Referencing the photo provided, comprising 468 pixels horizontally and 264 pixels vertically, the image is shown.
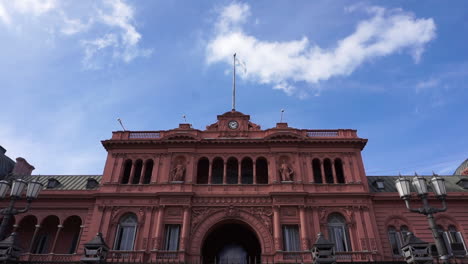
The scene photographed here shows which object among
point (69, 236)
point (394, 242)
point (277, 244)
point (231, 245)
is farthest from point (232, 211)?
point (69, 236)

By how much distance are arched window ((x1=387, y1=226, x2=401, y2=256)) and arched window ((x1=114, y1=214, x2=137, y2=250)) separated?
21845 millimetres

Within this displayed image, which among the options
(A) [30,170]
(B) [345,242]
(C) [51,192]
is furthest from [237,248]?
(A) [30,170]

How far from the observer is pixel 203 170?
3284 cm

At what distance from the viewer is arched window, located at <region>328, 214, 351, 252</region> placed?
27.1m

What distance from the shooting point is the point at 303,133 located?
108 ft

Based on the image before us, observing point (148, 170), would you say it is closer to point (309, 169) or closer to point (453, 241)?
point (309, 169)

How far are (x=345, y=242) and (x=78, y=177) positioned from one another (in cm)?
2830

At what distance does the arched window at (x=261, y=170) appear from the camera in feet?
107

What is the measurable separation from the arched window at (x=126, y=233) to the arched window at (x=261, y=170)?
39.9 feet

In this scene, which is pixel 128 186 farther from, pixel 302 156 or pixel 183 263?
pixel 302 156

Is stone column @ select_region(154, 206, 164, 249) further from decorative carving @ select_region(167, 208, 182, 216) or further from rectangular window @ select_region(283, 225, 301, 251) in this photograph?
rectangular window @ select_region(283, 225, 301, 251)

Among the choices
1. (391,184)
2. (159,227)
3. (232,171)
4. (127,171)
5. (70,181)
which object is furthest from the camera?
(70,181)

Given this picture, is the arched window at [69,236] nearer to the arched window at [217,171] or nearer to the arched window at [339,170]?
the arched window at [217,171]

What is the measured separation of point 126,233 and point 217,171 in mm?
10044
